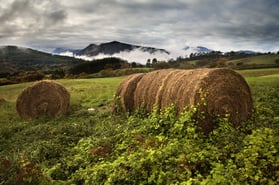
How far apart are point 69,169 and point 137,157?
8.33 ft

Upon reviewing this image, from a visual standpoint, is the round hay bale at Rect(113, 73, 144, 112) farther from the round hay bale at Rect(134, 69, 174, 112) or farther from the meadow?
the meadow

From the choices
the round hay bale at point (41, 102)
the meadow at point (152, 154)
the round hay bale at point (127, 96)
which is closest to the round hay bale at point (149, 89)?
the round hay bale at point (127, 96)

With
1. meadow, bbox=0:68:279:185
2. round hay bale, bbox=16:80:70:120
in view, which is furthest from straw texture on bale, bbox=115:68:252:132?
round hay bale, bbox=16:80:70:120

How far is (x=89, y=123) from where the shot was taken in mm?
15570

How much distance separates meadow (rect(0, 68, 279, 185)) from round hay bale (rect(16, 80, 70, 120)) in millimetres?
5181

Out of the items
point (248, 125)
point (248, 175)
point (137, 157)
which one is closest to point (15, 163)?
point (137, 157)

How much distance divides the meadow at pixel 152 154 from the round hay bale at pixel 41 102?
5181 mm

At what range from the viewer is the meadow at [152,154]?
7.27 meters

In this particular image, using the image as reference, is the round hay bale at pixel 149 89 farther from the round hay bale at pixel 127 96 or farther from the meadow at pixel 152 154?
the meadow at pixel 152 154

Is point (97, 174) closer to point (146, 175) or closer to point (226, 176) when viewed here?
point (146, 175)

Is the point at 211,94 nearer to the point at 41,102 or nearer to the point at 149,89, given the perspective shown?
the point at 149,89

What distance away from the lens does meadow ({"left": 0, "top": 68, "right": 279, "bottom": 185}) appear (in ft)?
23.8

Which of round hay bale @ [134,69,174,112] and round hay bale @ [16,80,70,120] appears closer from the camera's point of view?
round hay bale @ [134,69,174,112]

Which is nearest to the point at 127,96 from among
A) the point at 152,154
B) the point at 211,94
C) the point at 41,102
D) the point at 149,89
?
the point at 149,89
